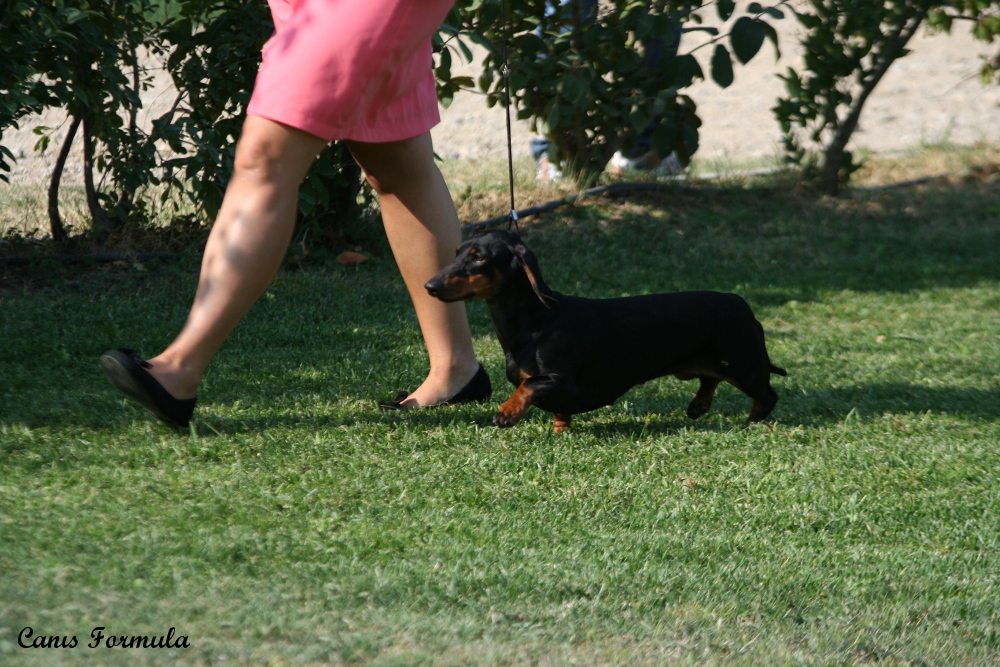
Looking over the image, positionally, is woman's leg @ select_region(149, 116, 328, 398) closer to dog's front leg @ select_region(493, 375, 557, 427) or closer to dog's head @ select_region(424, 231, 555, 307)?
dog's head @ select_region(424, 231, 555, 307)

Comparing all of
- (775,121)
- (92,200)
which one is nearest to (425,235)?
(92,200)

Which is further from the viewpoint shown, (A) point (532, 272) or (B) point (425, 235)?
(B) point (425, 235)

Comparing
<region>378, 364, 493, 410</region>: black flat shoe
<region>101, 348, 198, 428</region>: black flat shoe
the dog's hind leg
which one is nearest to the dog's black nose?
<region>378, 364, 493, 410</region>: black flat shoe

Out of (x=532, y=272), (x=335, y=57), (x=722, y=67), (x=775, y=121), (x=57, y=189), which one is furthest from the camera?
(x=775, y=121)

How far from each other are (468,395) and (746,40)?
113 inches

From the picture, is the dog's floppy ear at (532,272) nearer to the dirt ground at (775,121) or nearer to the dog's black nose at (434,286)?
the dog's black nose at (434,286)

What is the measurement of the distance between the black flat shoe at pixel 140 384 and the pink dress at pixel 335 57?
2.42 ft

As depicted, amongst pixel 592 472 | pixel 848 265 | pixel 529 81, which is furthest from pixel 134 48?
pixel 848 265

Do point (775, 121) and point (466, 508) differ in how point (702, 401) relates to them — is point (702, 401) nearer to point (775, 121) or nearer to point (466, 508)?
point (466, 508)

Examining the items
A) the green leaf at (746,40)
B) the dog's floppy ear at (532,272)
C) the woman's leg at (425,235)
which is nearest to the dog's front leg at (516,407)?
the dog's floppy ear at (532,272)

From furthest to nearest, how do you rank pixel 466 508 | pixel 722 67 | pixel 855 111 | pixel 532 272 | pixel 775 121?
pixel 775 121 < pixel 855 111 < pixel 722 67 < pixel 532 272 < pixel 466 508

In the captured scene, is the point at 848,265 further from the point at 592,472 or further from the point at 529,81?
the point at 592,472

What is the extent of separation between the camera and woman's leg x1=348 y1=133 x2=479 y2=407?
402 centimetres

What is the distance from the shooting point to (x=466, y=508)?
326 cm
